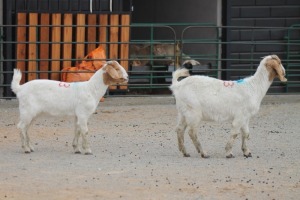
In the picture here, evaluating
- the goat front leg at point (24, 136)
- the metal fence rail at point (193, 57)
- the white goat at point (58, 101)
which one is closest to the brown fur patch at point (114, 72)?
the white goat at point (58, 101)

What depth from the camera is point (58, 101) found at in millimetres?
13555

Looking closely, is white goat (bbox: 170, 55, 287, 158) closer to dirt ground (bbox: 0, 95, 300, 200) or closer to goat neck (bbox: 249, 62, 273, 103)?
goat neck (bbox: 249, 62, 273, 103)

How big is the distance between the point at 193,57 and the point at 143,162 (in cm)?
888

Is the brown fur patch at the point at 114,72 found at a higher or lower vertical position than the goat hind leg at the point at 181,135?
higher

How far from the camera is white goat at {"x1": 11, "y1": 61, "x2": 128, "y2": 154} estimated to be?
44.3 feet

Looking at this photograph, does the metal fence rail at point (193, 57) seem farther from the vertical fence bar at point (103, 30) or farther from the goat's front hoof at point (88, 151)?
the goat's front hoof at point (88, 151)

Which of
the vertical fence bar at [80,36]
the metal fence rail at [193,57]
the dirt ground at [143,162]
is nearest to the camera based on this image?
the dirt ground at [143,162]

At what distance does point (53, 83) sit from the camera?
539 inches

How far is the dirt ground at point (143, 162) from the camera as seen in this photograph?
11.0 meters

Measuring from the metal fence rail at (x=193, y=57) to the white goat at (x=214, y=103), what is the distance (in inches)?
225

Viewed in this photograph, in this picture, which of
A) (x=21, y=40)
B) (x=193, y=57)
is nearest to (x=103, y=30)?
(x=21, y=40)

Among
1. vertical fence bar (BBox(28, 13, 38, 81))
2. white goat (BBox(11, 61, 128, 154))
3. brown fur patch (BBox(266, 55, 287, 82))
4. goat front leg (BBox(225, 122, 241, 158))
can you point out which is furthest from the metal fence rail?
goat front leg (BBox(225, 122, 241, 158))

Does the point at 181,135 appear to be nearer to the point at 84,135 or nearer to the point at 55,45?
the point at 84,135

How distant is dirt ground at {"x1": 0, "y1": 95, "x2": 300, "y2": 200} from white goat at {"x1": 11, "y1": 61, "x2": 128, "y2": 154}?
323 millimetres
